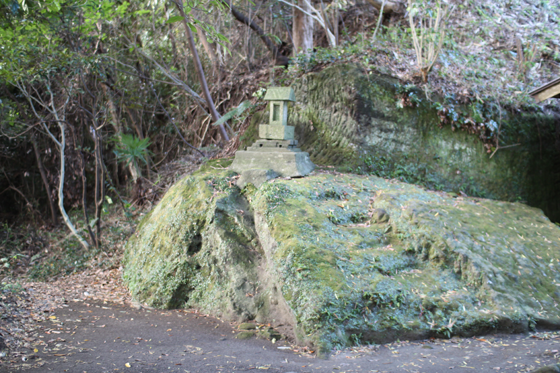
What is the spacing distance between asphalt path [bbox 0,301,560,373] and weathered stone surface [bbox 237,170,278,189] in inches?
84.1

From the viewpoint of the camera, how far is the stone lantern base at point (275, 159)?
6.23 m

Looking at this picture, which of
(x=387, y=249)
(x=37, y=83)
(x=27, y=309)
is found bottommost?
(x=27, y=309)

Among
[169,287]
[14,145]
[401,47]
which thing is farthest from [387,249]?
[14,145]

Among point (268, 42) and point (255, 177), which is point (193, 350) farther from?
point (268, 42)

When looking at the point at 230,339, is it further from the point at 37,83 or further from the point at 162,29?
the point at 162,29

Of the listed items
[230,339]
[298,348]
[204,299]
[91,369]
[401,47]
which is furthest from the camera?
[401,47]

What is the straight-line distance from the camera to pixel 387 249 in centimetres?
492

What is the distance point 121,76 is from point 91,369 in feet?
29.0

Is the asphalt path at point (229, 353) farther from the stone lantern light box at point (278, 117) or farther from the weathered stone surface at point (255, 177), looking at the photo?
the stone lantern light box at point (278, 117)

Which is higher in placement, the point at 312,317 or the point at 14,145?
the point at 14,145

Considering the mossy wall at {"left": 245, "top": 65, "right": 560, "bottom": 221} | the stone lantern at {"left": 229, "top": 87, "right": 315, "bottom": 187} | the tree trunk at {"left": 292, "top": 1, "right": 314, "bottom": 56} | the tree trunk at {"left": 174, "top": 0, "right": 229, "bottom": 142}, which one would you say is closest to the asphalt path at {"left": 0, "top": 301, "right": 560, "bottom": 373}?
the stone lantern at {"left": 229, "top": 87, "right": 315, "bottom": 187}

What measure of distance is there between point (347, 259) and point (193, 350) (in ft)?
6.31

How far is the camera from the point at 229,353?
378 cm

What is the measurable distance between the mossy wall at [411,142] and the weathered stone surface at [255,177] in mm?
1675
